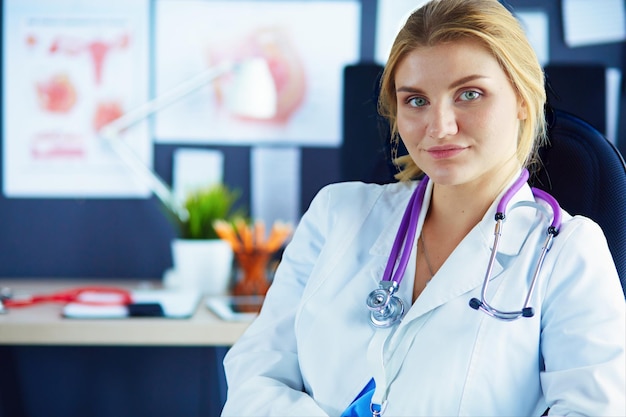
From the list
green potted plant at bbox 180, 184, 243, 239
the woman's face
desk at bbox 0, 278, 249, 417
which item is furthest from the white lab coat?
desk at bbox 0, 278, 249, 417

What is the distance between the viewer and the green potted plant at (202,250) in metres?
2.15

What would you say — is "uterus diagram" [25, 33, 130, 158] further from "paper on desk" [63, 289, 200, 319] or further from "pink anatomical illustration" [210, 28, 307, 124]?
"paper on desk" [63, 289, 200, 319]

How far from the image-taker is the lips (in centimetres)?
114

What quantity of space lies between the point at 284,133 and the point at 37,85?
732mm

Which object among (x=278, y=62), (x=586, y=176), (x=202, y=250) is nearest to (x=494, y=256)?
(x=586, y=176)

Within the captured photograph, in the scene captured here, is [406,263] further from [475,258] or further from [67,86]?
[67,86]

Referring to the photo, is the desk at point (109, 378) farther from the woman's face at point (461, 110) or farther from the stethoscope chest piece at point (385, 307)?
the woman's face at point (461, 110)

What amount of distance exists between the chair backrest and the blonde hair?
9 centimetres

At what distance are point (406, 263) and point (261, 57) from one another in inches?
50.5

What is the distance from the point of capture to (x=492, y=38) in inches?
44.2

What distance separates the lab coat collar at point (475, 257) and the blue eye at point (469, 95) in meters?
0.17

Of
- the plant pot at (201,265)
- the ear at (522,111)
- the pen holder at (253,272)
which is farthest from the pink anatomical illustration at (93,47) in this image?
the ear at (522,111)

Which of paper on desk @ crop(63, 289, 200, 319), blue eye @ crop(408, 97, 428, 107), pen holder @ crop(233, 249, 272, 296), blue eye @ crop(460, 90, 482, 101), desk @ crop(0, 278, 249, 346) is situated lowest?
desk @ crop(0, 278, 249, 346)

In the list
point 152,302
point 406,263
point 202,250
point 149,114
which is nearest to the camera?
point 406,263
